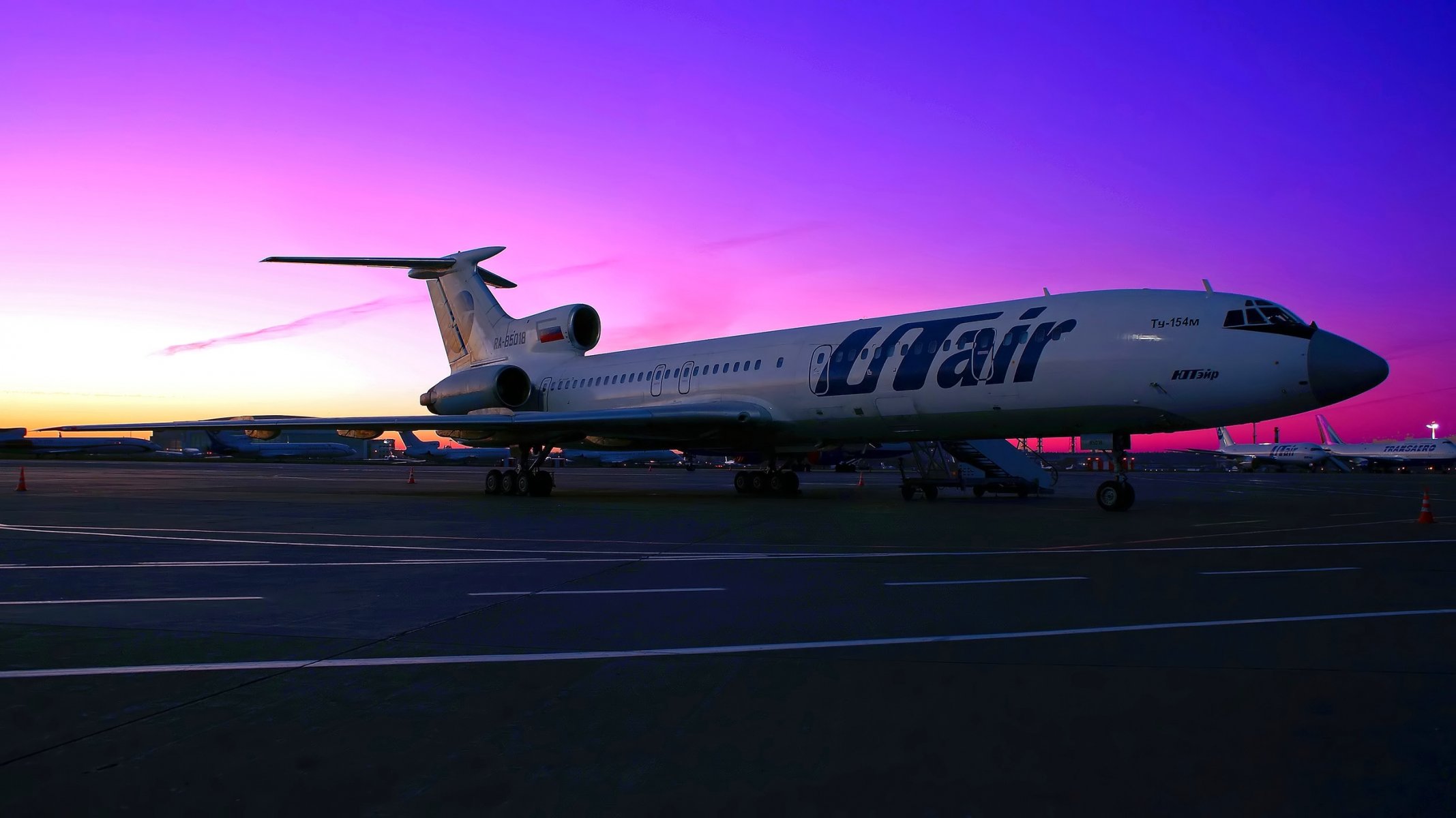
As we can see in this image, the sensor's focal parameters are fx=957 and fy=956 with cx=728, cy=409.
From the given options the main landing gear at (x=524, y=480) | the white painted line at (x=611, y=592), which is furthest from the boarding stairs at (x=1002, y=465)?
the white painted line at (x=611, y=592)

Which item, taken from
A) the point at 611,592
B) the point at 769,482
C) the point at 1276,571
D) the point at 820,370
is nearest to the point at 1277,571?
the point at 1276,571

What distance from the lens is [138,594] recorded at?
679 centimetres

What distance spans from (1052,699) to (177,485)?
29.1 m

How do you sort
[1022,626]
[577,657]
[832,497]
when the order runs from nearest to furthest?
[577,657] < [1022,626] < [832,497]

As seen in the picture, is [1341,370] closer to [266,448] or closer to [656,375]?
[656,375]

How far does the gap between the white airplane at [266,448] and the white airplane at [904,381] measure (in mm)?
67193

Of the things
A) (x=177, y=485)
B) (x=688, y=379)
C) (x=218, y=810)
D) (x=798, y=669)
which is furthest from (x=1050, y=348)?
(x=177, y=485)

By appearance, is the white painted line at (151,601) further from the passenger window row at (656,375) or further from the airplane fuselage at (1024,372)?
the passenger window row at (656,375)

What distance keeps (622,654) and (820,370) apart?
1502 cm

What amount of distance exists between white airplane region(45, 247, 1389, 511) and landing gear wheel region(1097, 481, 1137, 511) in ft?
0.09

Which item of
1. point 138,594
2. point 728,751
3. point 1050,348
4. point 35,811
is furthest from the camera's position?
point 1050,348

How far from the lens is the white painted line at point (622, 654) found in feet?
14.3

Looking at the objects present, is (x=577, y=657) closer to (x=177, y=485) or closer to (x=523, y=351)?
(x=523, y=351)

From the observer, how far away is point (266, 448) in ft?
321
